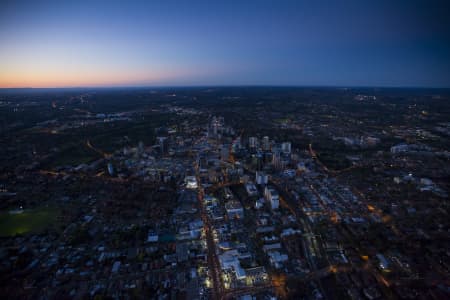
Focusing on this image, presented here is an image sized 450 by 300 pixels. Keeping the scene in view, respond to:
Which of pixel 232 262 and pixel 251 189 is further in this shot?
pixel 251 189

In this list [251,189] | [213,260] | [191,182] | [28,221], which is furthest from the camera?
[191,182]

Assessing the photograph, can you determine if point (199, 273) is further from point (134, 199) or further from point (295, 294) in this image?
point (134, 199)

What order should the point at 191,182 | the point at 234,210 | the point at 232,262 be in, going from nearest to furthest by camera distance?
the point at 232,262 < the point at 234,210 < the point at 191,182

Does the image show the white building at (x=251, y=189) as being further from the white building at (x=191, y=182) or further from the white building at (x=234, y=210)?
the white building at (x=191, y=182)

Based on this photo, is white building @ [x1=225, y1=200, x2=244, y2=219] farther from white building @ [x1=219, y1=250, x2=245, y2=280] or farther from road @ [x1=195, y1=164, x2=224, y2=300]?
white building @ [x1=219, y1=250, x2=245, y2=280]

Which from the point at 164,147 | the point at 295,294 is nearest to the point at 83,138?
the point at 164,147

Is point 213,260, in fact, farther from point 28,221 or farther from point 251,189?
point 28,221

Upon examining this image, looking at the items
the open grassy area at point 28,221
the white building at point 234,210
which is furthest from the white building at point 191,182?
the open grassy area at point 28,221

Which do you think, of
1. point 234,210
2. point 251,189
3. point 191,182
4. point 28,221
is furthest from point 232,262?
point 28,221
